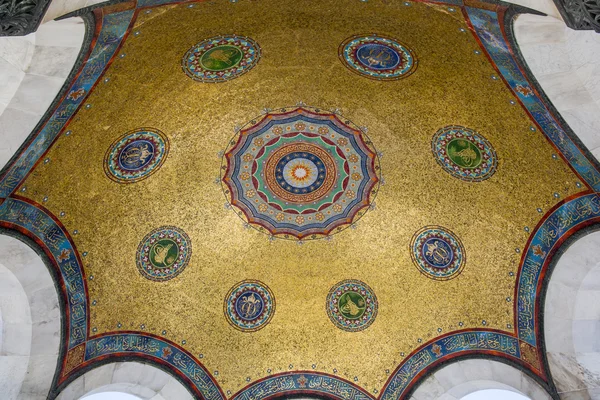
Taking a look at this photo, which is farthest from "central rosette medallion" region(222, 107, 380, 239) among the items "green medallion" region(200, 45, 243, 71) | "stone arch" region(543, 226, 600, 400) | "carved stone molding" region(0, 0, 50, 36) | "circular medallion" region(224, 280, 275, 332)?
"carved stone molding" region(0, 0, 50, 36)

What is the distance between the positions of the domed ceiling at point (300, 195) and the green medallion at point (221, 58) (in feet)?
0.08

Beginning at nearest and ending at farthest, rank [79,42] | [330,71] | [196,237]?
[79,42], [330,71], [196,237]

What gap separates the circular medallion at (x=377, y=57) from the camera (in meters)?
7.71

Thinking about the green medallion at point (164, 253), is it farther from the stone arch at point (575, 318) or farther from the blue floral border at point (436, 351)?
the stone arch at point (575, 318)

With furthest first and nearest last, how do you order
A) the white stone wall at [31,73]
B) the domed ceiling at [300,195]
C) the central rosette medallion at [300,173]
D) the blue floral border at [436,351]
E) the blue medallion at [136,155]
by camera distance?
the central rosette medallion at [300,173] < the blue floral border at [436,351] < the blue medallion at [136,155] < the domed ceiling at [300,195] < the white stone wall at [31,73]

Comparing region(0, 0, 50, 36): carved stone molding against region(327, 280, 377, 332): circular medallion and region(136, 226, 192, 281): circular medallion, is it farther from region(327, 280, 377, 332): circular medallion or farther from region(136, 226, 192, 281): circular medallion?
region(327, 280, 377, 332): circular medallion

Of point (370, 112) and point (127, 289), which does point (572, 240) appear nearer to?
point (370, 112)

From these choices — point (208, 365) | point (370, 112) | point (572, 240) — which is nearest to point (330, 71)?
point (370, 112)

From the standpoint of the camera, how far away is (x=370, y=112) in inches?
352

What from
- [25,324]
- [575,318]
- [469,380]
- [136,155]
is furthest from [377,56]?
[25,324]

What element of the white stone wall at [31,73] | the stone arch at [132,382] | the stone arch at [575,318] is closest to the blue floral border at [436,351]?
the stone arch at [575,318]

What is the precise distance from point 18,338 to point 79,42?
15.0 ft

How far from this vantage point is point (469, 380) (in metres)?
9.08

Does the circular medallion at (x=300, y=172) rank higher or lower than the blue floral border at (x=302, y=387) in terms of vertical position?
higher
